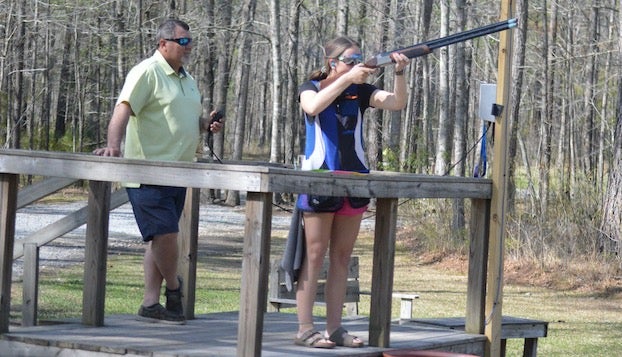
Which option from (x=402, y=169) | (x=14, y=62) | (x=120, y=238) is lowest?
(x=120, y=238)

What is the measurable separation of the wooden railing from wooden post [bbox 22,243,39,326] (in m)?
0.35

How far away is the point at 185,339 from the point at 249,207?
118 centimetres

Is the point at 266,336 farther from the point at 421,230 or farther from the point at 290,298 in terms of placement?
the point at 421,230

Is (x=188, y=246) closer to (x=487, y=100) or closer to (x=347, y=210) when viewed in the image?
(x=347, y=210)

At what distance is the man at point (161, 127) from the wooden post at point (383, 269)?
1.10 metres

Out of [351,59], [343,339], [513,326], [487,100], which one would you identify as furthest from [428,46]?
[513,326]

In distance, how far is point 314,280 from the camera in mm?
6008

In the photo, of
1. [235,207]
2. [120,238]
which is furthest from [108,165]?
[235,207]

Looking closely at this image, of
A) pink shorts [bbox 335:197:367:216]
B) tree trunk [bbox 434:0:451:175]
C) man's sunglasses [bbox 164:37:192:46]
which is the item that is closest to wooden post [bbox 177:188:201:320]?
man's sunglasses [bbox 164:37:192:46]

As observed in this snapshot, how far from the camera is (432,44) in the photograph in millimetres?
6211

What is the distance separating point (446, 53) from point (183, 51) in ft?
55.0

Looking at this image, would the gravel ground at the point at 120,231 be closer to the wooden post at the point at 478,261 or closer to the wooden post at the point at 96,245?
the wooden post at the point at 96,245

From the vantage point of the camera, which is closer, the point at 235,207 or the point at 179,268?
the point at 179,268

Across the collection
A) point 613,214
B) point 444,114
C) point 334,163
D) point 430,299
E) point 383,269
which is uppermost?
point 444,114
